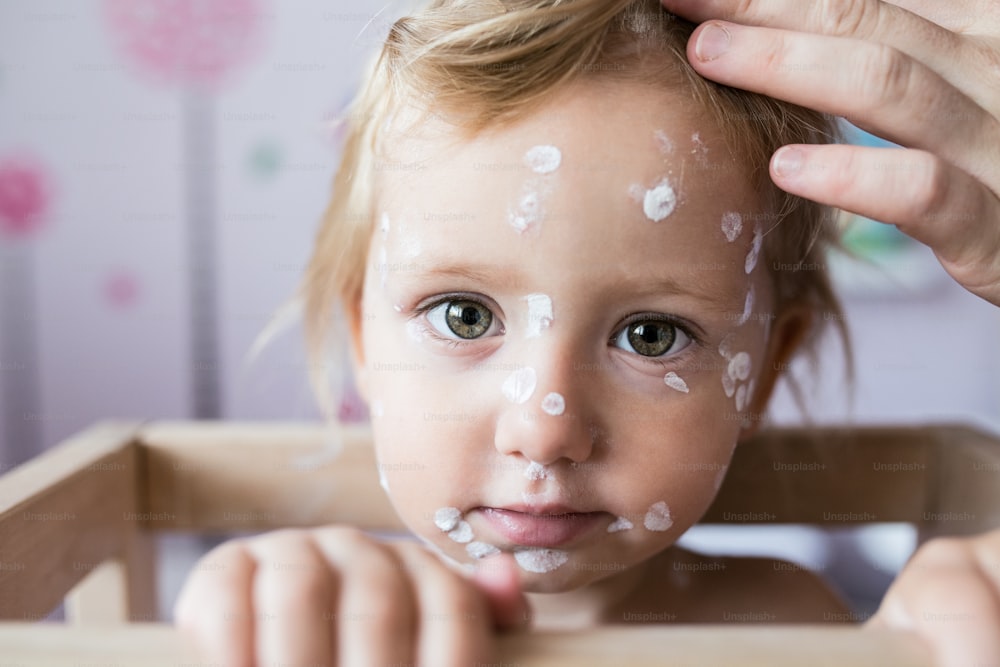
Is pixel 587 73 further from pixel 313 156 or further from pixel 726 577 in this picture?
pixel 313 156

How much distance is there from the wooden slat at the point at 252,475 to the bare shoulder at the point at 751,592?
0.34 meters

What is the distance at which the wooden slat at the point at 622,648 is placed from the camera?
39 centimetres

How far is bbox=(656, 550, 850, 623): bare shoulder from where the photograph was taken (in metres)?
0.90

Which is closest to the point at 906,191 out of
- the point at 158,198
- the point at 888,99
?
the point at 888,99

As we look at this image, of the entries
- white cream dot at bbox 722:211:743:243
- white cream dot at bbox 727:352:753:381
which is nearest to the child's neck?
white cream dot at bbox 727:352:753:381

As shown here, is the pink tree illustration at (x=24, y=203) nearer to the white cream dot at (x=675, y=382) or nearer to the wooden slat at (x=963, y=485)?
the white cream dot at (x=675, y=382)

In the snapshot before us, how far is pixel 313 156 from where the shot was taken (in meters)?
1.74

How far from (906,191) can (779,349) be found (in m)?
0.28

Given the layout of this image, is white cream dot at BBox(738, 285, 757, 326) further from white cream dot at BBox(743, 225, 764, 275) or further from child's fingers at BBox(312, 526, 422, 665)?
child's fingers at BBox(312, 526, 422, 665)

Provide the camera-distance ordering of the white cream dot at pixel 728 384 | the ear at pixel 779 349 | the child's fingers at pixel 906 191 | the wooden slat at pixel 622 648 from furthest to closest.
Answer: the ear at pixel 779 349 → the white cream dot at pixel 728 384 → the child's fingers at pixel 906 191 → the wooden slat at pixel 622 648

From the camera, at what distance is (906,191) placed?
607mm

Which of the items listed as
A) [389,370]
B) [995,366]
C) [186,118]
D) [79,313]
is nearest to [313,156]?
[186,118]

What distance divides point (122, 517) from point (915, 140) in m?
0.79

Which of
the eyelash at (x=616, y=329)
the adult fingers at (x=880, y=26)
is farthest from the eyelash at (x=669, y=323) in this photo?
the adult fingers at (x=880, y=26)
